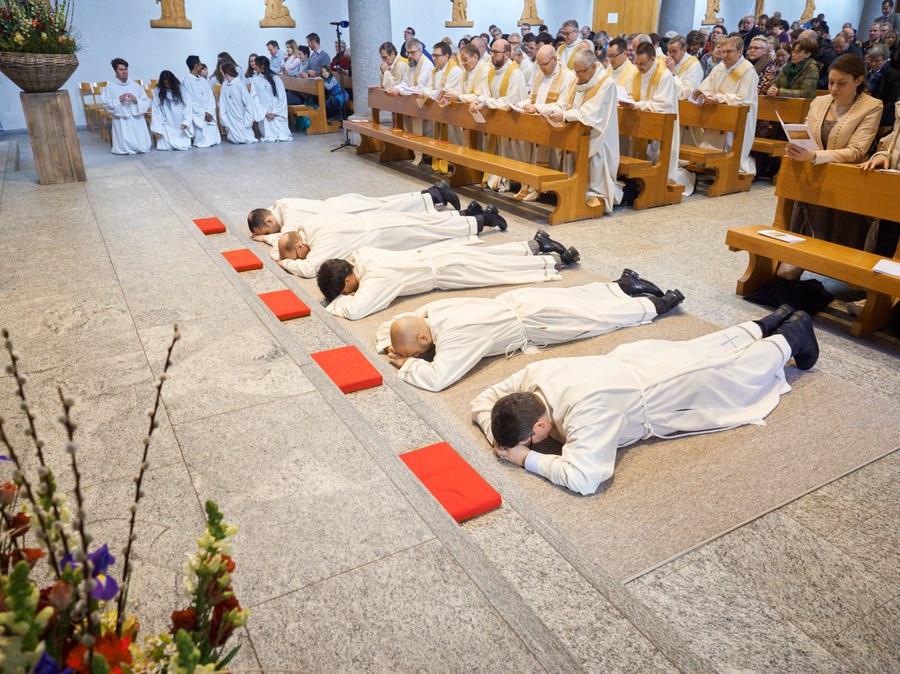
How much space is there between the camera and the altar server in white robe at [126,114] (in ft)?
Result: 31.8

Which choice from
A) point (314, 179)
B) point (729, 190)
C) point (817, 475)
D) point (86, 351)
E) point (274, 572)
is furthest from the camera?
point (314, 179)

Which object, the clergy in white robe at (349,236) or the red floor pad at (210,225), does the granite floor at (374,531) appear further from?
the red floor pad at (210,225)

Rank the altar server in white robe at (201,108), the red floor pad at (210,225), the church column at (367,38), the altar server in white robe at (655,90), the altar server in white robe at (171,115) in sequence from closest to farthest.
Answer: the red floor pad at (210,225), the altar server in white robe at (655,90), the church column at (367,38), the altar server in white robe at (171,115), the altar server in white robe at (201,108)

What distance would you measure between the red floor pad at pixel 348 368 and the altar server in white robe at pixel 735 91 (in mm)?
5315

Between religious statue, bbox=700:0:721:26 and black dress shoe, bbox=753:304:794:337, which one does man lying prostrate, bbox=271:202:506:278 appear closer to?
black dress shoe, bbox=753:304:794:337

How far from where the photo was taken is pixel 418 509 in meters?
2.37

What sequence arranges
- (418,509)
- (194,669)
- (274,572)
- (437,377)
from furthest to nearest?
1. (437,377)
2. (418,509)
3. (274,572)
4. (194,669)

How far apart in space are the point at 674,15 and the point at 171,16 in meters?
9.30

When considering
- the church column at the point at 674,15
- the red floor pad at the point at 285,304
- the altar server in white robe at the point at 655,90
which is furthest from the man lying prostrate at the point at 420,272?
the church column at the point at 674,15

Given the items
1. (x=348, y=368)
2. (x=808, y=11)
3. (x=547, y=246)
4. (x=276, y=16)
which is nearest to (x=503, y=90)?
(x=547, y=246)

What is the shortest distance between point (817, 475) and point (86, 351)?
11.1 feet

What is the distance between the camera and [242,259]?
192 inches

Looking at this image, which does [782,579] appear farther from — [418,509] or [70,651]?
[70,651]

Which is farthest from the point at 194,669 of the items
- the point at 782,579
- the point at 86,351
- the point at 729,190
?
the point at 729,190
